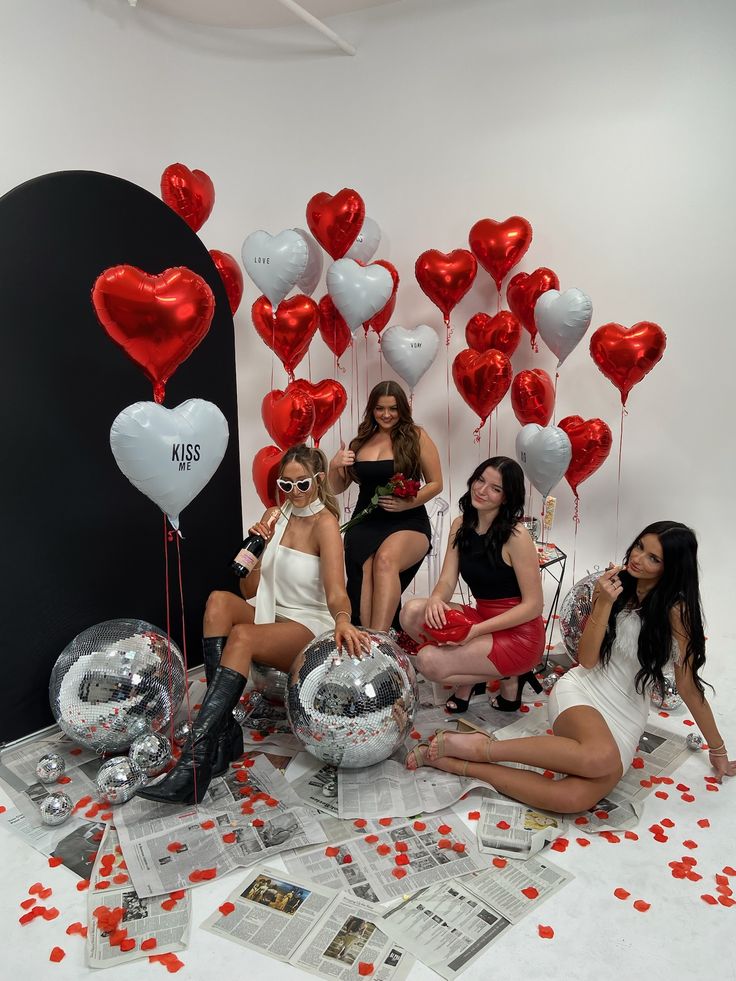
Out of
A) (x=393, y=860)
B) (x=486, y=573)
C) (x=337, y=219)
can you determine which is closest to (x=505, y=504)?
(x=486, y=573)

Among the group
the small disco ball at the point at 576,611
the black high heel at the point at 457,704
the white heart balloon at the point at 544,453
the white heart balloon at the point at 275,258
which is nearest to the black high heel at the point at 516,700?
the black high heel at the point at 457,704

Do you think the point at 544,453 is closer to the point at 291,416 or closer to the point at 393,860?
the point at 291,416

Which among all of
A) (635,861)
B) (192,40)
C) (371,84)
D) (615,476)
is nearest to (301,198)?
(371,84)

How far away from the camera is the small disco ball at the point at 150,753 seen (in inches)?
98.4

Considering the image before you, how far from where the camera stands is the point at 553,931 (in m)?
1.95

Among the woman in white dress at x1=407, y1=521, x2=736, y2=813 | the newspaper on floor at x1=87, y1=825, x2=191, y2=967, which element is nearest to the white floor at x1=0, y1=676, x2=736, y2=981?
the newspaper on floor at x1=87, y1=825, x2=191, y2=967

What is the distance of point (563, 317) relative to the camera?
3816 mm

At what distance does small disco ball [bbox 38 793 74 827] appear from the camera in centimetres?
233

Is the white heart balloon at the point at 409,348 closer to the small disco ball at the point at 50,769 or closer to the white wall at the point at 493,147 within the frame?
the white wall at the point at 493,147

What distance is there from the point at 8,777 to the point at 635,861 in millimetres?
2093

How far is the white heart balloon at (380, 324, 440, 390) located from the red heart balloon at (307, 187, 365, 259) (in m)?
0.55

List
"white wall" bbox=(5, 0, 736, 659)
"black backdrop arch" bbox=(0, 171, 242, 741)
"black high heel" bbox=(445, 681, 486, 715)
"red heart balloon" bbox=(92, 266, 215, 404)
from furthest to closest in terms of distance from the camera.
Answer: "white wall" bbox=(5, 0, 736, 659) → "black high heel" bbox=(445, 681, 486, 715) → "black backdrop arch" bbox=(0, 171, 242, 741) → "red heart balloon" bbox=(92, 266, 215, 404)

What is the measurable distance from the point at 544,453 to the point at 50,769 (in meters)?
2.44

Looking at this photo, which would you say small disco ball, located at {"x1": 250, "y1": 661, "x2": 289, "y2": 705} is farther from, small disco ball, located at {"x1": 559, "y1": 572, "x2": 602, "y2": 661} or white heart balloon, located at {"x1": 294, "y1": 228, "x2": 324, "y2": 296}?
white heart balloon, located at {"x1": 294, "y1": 228, "x2": 324, "y2": 296}
